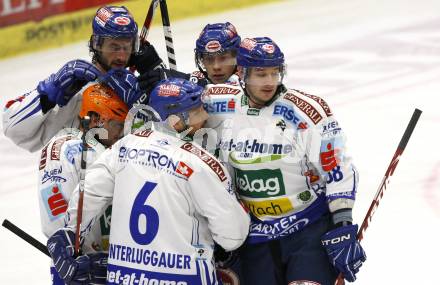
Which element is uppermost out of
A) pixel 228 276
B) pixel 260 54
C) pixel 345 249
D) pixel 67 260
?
pixel 260 54

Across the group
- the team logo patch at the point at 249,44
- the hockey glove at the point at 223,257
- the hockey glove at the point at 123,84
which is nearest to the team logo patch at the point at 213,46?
the hockey glove at the point at 123,84

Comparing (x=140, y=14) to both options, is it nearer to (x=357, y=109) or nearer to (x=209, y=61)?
(x=357, y=109)

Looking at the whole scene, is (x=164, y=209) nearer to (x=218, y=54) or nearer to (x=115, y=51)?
(x=115, y=51)

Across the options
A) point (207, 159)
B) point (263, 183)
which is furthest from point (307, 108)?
point (207, 159)

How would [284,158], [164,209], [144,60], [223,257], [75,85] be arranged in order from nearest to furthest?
[164,209]
[284,158]
[223,257]
[75,85]
[144,60]

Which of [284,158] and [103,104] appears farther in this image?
[103,104]

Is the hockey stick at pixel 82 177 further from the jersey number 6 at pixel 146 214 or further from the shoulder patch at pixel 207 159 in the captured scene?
the shoulder patch at pixel 207 159

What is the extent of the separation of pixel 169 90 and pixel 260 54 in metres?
0.41

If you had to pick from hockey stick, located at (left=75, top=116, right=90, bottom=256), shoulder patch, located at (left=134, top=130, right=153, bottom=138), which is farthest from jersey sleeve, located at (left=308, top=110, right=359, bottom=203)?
hockey stick, located at (left=75, top=116, right=90, bottom=256)

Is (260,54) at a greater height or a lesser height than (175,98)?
greater

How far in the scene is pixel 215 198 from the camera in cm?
440

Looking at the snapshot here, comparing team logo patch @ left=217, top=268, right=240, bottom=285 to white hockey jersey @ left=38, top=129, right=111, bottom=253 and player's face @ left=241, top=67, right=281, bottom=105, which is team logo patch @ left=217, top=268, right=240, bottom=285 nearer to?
white hockey jersey @ left=38, top=129, right=111, bottom=253

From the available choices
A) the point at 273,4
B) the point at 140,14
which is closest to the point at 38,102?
the point at 140,14

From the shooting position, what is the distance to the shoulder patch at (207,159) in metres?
4.43
